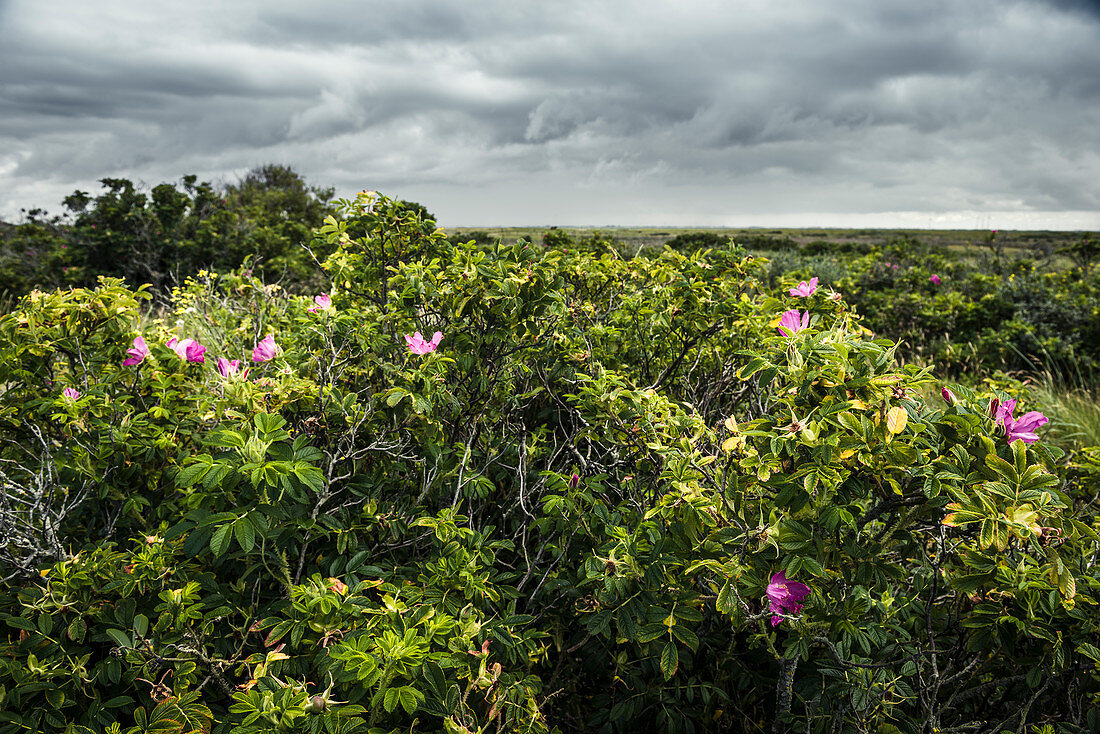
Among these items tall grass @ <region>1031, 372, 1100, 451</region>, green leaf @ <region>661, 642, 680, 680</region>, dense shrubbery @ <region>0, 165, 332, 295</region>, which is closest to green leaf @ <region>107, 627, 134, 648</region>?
green leaf @ <region>661, 642, 680, 680</region>

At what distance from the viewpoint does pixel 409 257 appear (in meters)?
2.63

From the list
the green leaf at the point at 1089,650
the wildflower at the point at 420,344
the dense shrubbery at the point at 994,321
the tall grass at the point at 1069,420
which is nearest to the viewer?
the green leaf at the point at 1089,650

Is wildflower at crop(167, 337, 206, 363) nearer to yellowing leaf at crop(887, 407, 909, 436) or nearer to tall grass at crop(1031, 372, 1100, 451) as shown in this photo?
yellowing leaf at crop(887, 407, 909, 436)

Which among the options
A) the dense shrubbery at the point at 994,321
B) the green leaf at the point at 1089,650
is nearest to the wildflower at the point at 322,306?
the green leaf at the point at 1089,650

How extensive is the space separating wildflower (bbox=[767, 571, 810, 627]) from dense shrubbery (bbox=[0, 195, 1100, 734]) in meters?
0.01

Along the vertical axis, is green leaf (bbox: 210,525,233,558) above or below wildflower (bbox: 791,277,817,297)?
below

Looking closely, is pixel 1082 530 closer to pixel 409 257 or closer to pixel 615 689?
pixel 615 689

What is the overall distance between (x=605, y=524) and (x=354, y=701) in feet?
2.59

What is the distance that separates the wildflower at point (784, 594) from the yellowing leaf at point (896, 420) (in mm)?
418

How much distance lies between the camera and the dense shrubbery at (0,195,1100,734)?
1.30 metres

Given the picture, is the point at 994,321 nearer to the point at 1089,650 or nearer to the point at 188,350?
the point at 1089,650

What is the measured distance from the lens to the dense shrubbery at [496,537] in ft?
4.26

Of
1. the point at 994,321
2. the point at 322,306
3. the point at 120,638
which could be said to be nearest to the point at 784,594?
the point at 120,638

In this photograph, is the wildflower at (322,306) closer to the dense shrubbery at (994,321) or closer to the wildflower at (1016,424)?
the wildflower at (1016,424)
